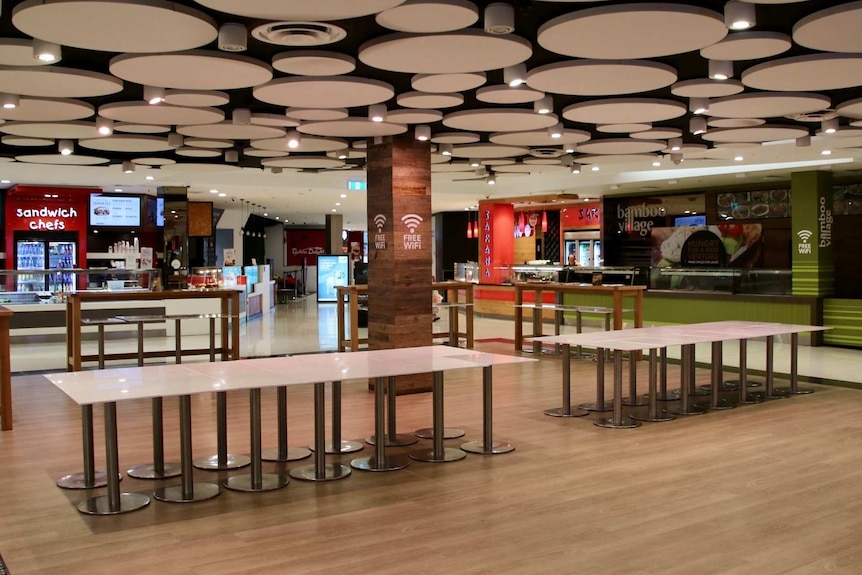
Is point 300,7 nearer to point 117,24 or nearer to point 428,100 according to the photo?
point 117,24

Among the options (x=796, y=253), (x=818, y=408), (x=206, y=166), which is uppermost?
(x=206, y=166)

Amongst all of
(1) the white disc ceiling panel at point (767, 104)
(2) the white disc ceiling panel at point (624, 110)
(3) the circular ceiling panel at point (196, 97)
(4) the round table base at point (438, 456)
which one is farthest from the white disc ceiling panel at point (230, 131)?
(1) the white disc ceiling panel at point (767, 104)

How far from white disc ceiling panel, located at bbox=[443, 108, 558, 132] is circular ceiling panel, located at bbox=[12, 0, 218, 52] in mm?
3170

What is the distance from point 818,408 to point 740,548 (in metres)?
4.32

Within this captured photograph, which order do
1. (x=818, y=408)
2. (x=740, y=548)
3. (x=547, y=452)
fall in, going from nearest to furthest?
1. (x=740, y=548)
2. (x=547, y=452)
3. (x=818, y=408)

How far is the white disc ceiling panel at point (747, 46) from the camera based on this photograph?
501cm

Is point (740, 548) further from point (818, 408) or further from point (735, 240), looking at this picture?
point (735, 240)

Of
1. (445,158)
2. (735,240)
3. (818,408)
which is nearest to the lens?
(818,408)

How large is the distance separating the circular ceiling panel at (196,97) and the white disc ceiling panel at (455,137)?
9.14ft

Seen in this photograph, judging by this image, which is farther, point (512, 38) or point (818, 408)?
point (818, 408)

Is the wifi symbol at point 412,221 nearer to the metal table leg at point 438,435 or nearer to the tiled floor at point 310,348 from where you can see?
the metal table leg at point 438,435

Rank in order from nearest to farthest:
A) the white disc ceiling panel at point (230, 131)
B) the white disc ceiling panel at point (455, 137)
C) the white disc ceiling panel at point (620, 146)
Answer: the white disc ceiling panel at point (230, 131) < the white disc ceiling panel at point (455, 137) < the white disc ceiling panel at point (620, 146)

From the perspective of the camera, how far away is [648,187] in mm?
17391

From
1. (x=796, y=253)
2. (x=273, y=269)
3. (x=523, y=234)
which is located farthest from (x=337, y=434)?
(x=273, y=269)
